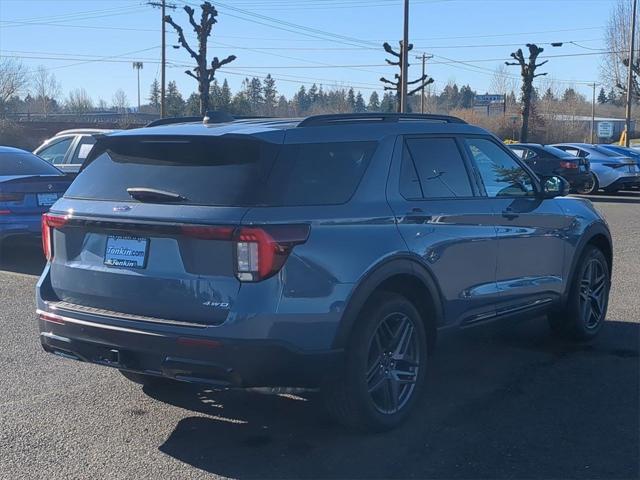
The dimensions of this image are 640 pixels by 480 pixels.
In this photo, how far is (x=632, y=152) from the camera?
25891 mm

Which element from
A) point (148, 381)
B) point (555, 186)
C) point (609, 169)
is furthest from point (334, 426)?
point (609, 169)

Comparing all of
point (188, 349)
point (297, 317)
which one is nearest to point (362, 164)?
point (297, 317)

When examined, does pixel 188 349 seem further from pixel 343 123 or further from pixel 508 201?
pixel 508 201

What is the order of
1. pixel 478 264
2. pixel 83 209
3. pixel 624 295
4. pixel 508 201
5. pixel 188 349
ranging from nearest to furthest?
pixel 188 349 → pixel 83 209 → pixel 478 264 → pixel 508 201 → pixel 624 295

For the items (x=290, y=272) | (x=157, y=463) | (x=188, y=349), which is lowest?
(x=157, y=463)

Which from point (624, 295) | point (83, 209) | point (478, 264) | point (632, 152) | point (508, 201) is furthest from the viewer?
point (632, 152)

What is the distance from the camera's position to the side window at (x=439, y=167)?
5.50 metres

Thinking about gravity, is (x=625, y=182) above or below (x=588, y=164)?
below

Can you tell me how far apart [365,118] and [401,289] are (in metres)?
1.11

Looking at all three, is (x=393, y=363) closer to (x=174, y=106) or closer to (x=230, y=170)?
(x=230, y=170)

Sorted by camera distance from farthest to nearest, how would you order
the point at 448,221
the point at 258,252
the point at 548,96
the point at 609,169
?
the point at 548,96, the point at 609,169, the point at 448,221, the point at 258,252

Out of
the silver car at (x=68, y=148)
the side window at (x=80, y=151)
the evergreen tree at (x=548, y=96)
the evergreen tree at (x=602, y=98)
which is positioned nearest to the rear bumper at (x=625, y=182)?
the silver car at (x=68, y=148)

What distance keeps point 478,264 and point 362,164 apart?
127 centimetres

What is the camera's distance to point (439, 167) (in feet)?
18.7
